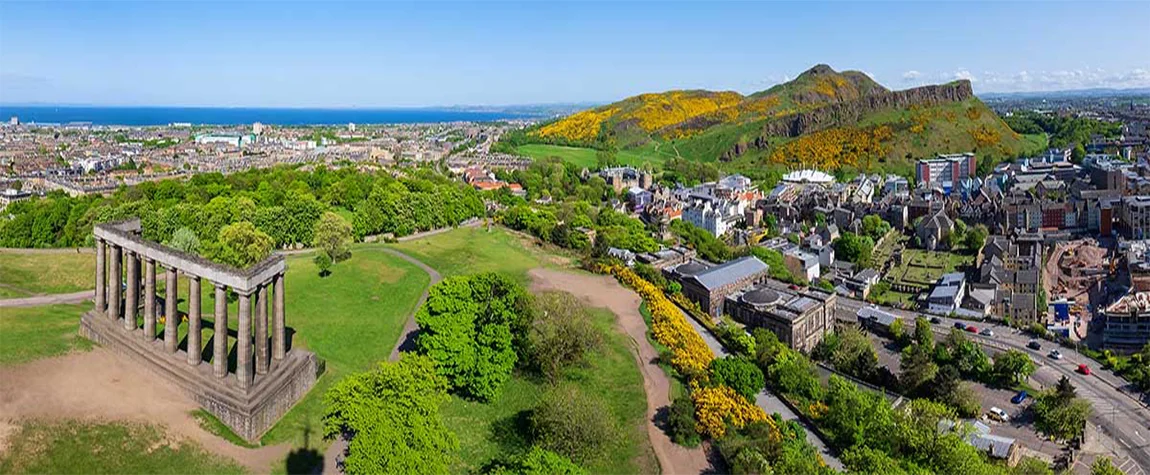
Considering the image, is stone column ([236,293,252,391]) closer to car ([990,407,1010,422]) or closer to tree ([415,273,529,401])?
tree ([415,273,529,401])

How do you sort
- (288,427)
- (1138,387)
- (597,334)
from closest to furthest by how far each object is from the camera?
(288,427) → (597,334) → (1138,387)

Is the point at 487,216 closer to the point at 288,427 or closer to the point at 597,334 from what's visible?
the point at 597,334

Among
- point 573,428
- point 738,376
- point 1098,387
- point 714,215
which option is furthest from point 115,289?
point 714,215

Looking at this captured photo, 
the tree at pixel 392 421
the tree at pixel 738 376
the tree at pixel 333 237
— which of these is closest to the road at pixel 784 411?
the tree at pixel 738 376

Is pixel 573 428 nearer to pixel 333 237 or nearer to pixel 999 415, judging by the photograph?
pixel 999 415

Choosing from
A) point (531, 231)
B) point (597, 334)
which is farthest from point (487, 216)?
point (597, 334)

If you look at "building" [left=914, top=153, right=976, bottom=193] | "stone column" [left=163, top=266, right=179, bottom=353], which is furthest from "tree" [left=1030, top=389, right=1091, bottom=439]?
"building" [left=914, top=153, right=976, bottom=193]
